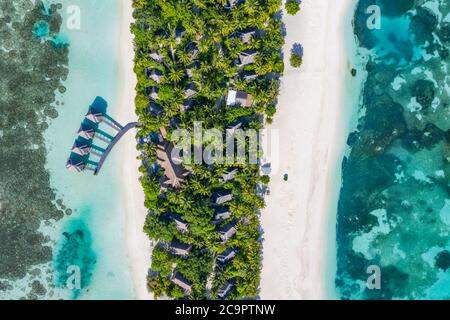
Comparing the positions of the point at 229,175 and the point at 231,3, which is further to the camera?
the point at 229,175

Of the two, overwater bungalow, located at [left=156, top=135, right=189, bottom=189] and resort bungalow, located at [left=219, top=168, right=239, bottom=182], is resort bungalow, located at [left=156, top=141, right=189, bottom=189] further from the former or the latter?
resort bungalow, located at [left=219, top=168, right=239, bottom=182]

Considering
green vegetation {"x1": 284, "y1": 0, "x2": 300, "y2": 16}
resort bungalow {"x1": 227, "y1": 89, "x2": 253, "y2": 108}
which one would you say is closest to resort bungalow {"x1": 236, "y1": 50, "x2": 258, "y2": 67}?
resort bungalow {"x1": 227, "y1": 89, "x2": 253, "y2": 108}

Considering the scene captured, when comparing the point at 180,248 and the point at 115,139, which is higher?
the point at 115,139

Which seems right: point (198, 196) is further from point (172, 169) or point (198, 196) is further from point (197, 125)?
point (197, 125)

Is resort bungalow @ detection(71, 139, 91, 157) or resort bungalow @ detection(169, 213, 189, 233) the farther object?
resort bungalow @ detection(71, 139, 91, 157)

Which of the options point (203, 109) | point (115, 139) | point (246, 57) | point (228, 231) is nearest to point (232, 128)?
point (203, 109)

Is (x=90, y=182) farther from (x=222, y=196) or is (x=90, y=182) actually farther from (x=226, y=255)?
(x=226, y=255)

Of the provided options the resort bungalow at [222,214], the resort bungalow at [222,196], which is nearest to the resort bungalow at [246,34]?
the resort bungalow at [222,196]
